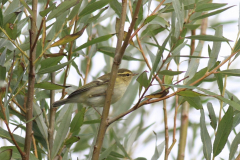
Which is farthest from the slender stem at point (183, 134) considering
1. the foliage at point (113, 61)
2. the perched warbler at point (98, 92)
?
the perched warbler at point (98, 92)

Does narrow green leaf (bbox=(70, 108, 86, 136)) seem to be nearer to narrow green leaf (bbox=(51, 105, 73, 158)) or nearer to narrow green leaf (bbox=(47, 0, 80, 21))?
narrow green leaf (bbox=(51, 105, 73, 158))

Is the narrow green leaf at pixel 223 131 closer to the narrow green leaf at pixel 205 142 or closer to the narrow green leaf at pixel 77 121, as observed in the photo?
the narrow green leaf at pixel 205 142

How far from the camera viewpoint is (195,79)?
2039mm

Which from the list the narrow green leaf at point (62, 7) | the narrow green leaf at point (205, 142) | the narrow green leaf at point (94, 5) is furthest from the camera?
the narrow green leaf at point (205, 142)

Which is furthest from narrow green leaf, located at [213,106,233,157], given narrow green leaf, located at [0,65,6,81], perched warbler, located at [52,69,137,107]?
perched warbler, located at [52,69,137,107]

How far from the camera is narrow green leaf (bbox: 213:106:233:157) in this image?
2024 mm

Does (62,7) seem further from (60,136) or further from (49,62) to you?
(60,136)

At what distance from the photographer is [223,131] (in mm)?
2064

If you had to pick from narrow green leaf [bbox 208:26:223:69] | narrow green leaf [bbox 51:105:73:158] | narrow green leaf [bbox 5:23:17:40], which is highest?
narrow green leaf [bbox 5:23:17:40]

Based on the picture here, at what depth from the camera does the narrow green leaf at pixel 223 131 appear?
202 centimetres

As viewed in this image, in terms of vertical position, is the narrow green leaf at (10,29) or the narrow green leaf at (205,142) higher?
the narrow green leaf at (10,29)

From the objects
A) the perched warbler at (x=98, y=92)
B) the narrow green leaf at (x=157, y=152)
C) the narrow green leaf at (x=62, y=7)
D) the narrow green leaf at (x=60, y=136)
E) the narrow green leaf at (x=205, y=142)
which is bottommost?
the narrow green leaf at (x=157, y=152)

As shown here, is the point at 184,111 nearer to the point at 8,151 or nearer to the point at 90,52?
the point at 90,52

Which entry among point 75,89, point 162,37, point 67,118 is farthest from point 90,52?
point 162,37
